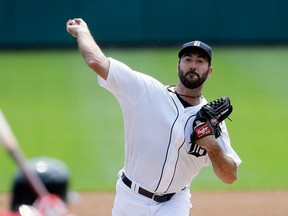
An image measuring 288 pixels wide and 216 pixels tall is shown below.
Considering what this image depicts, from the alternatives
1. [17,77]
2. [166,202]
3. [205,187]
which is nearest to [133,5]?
[17,77]

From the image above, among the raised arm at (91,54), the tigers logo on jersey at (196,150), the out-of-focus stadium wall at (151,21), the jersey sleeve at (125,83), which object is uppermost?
the raised arm at (91,54)

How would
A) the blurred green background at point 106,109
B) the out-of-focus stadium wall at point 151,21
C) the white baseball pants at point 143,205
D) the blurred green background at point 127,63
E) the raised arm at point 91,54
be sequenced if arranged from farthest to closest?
the out-of-focus stadium wall at point 151,21
the blurred green background at point 127,63
the blurred green background at point 106,109
the white baseball pants at point 143,205
the raised arm at point 91,54

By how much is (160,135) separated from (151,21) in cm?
1433

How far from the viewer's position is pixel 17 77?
17531 millimetres

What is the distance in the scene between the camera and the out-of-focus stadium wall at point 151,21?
20234 mm

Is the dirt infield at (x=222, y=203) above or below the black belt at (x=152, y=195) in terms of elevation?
below

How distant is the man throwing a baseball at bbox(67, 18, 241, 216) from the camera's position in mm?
6223

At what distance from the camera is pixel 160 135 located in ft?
20.8

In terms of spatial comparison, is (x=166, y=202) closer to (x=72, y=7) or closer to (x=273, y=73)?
(x=273, y=73)

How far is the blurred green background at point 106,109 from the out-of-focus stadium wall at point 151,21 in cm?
39

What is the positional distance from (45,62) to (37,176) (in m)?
15.6

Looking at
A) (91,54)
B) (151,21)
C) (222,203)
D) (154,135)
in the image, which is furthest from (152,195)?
(151,21)

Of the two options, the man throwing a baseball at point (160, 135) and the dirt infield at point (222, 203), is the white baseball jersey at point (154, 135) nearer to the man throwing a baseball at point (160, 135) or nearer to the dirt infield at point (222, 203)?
the man throwing a baseball at point (160, 135)

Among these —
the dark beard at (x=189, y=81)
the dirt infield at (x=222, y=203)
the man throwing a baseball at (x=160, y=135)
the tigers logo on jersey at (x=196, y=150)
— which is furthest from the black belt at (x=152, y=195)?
the dirt infield at (x=222, y=203)
